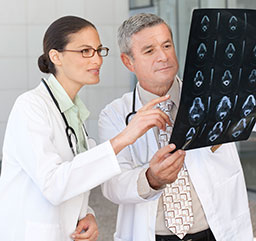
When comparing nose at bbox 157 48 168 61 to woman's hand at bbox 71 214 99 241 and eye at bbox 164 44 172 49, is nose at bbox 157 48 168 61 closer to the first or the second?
eye at bbox 164 44 172 49

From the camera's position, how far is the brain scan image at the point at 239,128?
1.33m

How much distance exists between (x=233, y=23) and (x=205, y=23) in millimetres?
91

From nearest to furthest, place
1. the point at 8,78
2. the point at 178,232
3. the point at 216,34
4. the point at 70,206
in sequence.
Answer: the point at 216,34, the point at 70,206, the point at 178,232, the point at 8,78

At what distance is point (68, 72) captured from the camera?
144cm

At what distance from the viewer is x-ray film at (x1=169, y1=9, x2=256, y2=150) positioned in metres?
1.15

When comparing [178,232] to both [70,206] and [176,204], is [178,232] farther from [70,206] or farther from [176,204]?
[70,206]

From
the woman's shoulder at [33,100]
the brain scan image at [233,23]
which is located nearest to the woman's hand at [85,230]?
the woman's shoulder at [33,100]

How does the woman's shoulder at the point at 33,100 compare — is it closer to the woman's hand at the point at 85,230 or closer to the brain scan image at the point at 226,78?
the woman's hand at the point at 85,230

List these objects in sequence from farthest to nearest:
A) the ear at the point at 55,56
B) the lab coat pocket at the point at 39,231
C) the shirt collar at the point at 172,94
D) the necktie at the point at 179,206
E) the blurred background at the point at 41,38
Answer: the blurred background at the point at 41,38
the shirt collar at the point at 172,94
the necktie at the point at 179,206
the ear at the point at 55,56
the lab coat pocket at the point at 39,231

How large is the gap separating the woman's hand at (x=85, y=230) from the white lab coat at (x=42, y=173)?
0.02 meters

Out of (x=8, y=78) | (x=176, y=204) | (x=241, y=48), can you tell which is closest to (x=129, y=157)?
(x=176, y=204)

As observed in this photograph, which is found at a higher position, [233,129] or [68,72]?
[68,72]

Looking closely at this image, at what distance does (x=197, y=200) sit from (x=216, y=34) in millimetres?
682

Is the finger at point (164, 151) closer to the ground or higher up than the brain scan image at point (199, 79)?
closer to the ground
